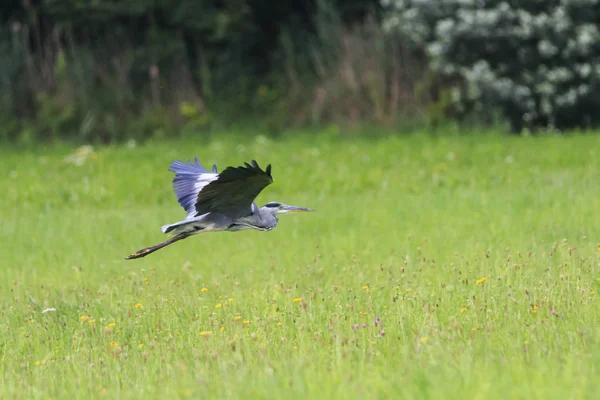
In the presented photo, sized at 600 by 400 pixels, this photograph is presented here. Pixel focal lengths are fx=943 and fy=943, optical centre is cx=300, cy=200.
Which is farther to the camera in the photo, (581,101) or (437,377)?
(581,101)

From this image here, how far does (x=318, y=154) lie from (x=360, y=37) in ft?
16.5

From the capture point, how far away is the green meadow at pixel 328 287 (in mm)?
4215

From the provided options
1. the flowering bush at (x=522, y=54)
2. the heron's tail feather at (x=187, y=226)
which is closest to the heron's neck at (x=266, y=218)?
the heron's tail feather at (x=187, y=226)

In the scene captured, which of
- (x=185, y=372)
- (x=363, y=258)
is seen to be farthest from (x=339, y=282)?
(x=185, y=372)

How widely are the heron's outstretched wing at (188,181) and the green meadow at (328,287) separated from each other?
26.9 inches

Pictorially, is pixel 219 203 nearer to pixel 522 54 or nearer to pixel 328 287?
pixel 328 287

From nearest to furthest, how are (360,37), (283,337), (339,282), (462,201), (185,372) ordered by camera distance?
(185,372), (283,337), (339,282), (462,201), (360,37)

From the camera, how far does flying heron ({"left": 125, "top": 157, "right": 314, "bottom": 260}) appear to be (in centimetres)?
575

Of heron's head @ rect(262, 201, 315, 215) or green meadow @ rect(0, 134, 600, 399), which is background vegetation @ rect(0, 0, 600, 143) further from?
heron's head @ rect(262, 201, 315, 215)

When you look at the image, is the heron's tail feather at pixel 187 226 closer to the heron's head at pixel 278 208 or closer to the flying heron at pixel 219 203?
the flying heron at pixel 219 203

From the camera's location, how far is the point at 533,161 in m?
13.2

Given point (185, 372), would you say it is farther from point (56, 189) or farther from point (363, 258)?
point (56, 189)

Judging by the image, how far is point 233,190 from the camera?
5.95 metres

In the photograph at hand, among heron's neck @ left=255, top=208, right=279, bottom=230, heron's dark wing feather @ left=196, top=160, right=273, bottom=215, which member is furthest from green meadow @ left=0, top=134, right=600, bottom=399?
heron's dark wing feather @ left=196, top=160, right=273, bottom=215
